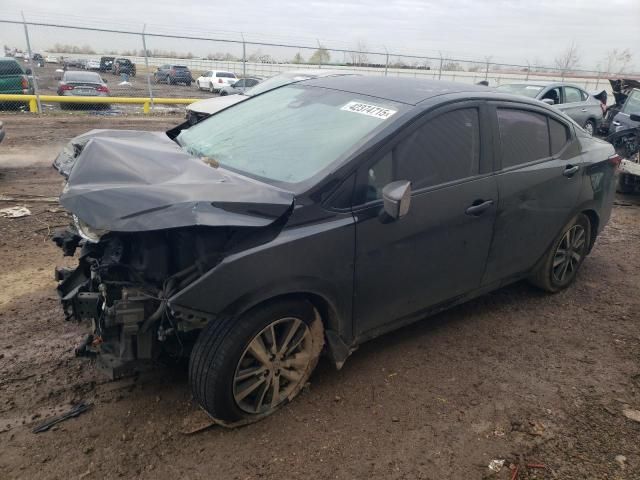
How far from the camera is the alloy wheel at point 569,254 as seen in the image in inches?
173

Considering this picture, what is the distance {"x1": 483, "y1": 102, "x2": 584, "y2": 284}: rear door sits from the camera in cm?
358

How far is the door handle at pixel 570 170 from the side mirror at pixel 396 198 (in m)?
2.05

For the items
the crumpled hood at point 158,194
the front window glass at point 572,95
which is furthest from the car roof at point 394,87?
the front window glass at point 572,95

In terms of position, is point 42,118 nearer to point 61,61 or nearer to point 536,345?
point 536,345

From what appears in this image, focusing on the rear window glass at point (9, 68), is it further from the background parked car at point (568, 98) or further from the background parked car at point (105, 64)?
the background parked car at point (105, 64)

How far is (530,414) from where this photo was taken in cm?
301

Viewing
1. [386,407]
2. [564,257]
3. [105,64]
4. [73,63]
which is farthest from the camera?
[105,64]

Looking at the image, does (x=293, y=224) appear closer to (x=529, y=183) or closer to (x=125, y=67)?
(x=529, y=183)

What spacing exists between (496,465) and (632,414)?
109 cm

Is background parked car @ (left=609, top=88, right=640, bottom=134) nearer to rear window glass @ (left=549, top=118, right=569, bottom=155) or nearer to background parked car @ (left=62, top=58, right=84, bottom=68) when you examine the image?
rear window glass @ (left=549, top=118, right=569, bottom=155)

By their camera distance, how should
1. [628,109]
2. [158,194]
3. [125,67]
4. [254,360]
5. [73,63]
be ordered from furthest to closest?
[73,63], [125,67], [628,109], [254,360], [158,194]

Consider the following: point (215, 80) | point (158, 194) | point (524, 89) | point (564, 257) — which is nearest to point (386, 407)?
point (158, 194)

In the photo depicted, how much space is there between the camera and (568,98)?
1261 cm

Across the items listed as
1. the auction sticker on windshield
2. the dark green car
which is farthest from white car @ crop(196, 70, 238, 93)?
the auction sticker on windshield
